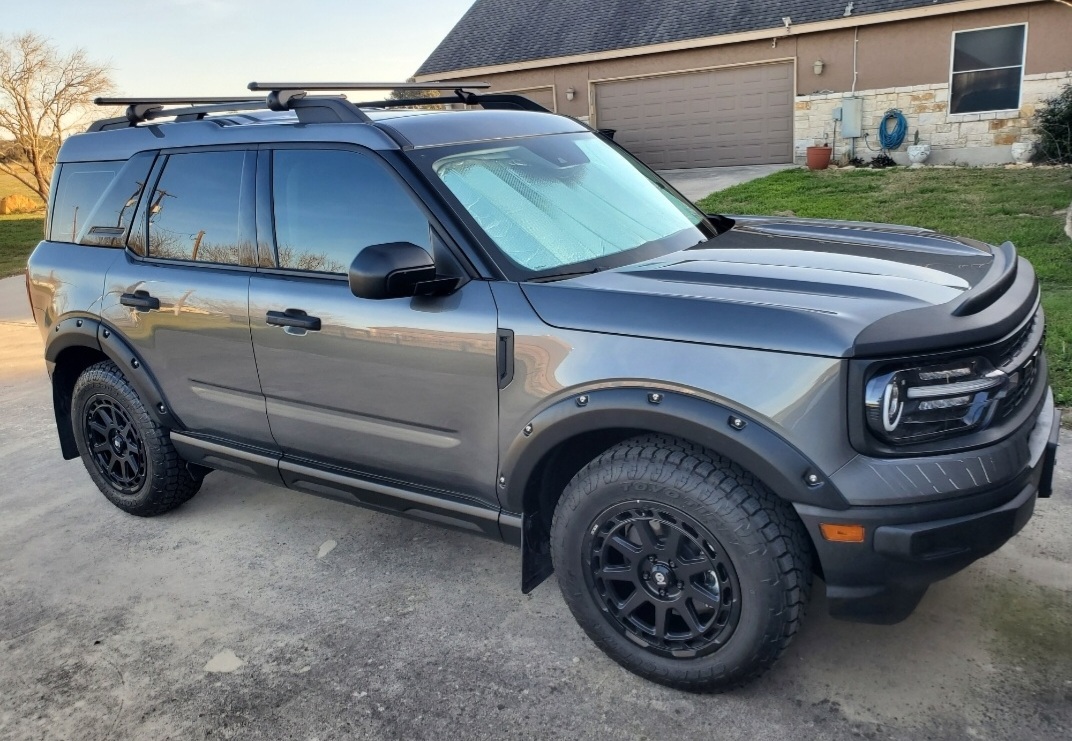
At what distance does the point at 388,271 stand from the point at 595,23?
1877 centimetres

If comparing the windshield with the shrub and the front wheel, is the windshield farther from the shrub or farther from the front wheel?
the shrub

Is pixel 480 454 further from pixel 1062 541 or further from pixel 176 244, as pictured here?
pixel 1062 541

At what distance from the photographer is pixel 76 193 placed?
4402 mm

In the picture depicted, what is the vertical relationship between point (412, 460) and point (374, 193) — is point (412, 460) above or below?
below

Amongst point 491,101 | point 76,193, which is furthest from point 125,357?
point 491,101

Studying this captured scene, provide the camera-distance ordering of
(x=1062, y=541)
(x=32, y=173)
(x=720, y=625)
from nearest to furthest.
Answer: (x=720, y=625)
(x=1062, y=541)
(x=32, y=173)

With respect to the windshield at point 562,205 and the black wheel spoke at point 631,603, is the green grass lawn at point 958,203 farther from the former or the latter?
the black wheel spoke at point 631,603

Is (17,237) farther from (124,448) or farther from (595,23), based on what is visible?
(124,448)

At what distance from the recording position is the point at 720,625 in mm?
2727

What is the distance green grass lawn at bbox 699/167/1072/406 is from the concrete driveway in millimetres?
3263

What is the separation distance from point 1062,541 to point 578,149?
2536 millimetres

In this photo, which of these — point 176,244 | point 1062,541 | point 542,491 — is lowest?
point 1062,541

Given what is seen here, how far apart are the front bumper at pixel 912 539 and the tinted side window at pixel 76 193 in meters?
3.58

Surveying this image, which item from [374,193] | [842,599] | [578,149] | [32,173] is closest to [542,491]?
[842,599]
